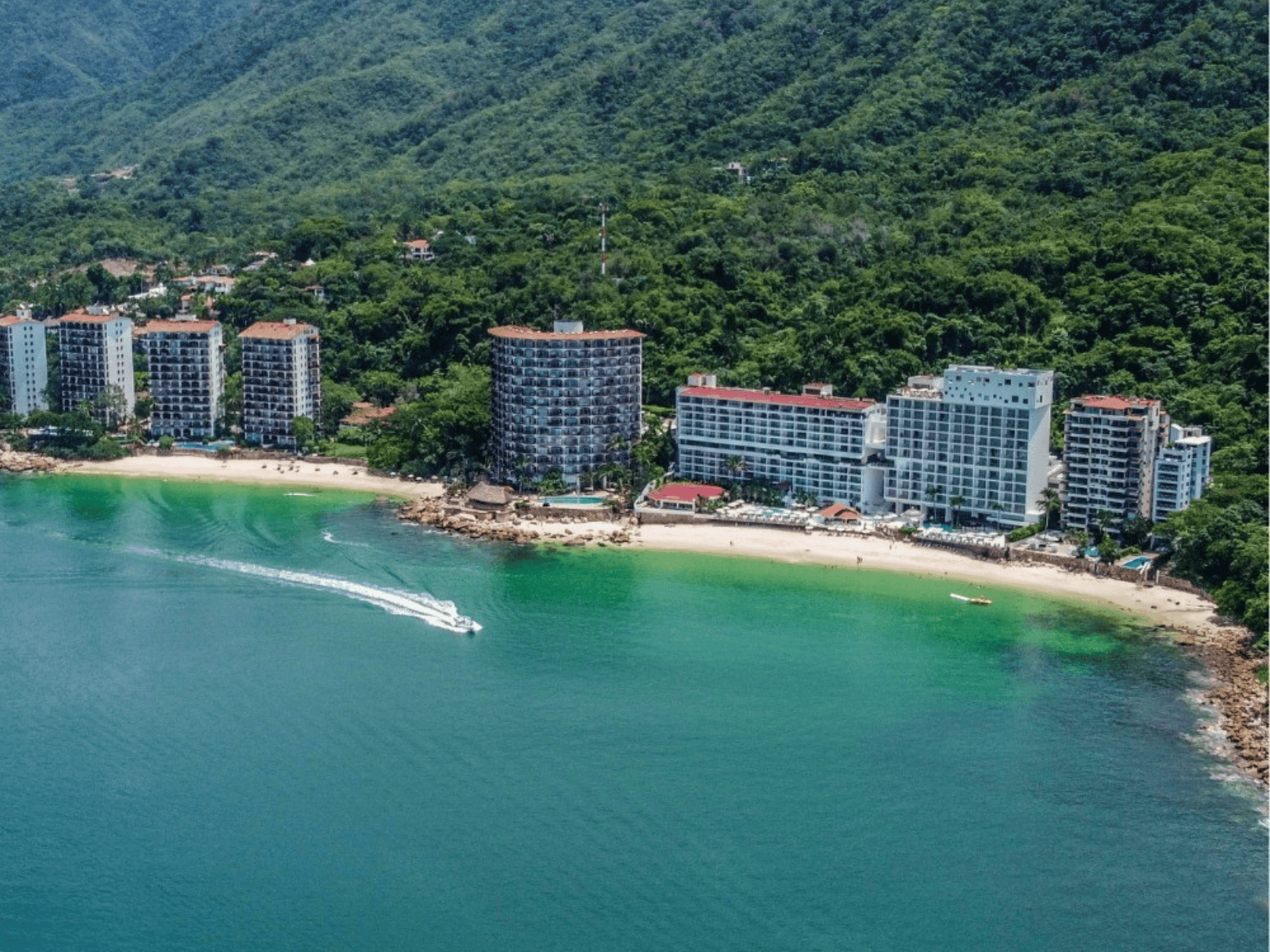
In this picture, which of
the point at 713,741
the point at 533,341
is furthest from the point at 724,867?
the point at 533,341

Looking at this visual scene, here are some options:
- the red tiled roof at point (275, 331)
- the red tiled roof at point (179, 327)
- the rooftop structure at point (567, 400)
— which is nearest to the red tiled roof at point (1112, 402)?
the rooftop structure at point (567, 400)

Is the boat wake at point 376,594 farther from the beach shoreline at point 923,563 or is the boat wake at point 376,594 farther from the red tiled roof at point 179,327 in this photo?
the red tiled roof at point 179,327

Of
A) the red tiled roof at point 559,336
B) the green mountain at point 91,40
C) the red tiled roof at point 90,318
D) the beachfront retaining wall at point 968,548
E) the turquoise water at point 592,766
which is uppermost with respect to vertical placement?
the green mountain at point 91,40

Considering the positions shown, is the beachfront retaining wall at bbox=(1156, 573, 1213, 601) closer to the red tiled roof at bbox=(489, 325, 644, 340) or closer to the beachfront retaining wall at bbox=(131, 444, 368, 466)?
the red tiled roof at bbox=(489, 325, 644, 340)

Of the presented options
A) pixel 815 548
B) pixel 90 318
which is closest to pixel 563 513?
pixel 815 548

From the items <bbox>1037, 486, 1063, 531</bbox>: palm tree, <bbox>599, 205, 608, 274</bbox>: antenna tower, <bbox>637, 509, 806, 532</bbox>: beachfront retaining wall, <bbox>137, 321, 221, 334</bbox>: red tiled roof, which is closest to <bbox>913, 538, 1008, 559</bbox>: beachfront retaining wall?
<bbox>1037, 486, 1063, 531</bbox>: palm tree

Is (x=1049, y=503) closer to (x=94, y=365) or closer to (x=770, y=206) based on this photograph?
(x=770, y=206)

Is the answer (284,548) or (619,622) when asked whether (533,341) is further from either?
(619,622)
